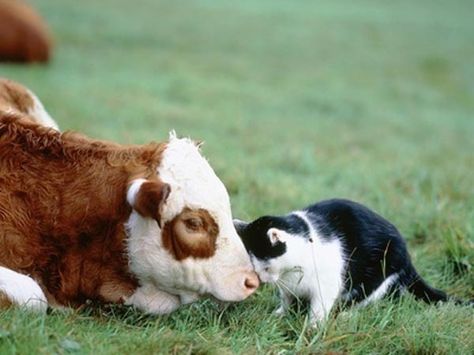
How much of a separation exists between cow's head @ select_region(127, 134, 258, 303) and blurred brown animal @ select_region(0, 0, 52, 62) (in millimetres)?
11809


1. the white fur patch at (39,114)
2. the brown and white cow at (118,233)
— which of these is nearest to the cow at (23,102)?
the white fur patch at (39,114)

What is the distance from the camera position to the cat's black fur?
5223mm

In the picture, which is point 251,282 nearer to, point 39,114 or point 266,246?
point 266,246

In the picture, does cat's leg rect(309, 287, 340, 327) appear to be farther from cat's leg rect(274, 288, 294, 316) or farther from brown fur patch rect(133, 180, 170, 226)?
brown fur patch rect(133, 180, 170, 226)

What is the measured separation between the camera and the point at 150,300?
186 inches

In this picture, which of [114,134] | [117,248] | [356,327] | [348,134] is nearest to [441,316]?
[356,327]

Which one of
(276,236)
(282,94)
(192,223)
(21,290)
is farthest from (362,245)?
(282,94)

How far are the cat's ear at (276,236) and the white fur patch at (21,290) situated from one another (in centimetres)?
131

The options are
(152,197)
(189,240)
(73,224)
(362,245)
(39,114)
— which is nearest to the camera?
(152,197)

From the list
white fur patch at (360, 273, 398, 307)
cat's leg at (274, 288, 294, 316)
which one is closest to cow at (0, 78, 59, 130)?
cat's leg at (274, 288, 294, 316)

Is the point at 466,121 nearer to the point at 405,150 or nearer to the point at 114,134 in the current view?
the point at 405,150

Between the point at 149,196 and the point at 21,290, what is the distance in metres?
0.85

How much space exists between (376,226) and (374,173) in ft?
15.5

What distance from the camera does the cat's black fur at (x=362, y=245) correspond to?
5223mm
